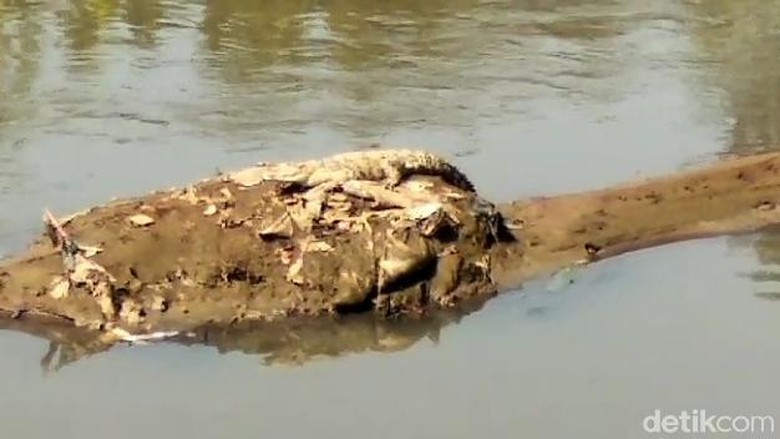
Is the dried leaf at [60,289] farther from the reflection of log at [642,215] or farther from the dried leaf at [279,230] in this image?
the reflection of log at [642,215]

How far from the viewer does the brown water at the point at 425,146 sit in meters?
7.35

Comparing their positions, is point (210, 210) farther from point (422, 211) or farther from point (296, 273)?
point (422, 211)

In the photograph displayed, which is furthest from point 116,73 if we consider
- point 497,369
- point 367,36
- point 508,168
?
point 497,369

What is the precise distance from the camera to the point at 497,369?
7.66 metres

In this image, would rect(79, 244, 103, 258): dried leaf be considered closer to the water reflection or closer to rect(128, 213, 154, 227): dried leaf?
rect(128, 213, 154, 227): dried leaf

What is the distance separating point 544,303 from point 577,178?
2.43 meters

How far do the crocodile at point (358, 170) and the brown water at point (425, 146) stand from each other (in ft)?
3.18

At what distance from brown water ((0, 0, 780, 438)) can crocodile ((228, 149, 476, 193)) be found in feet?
3.18

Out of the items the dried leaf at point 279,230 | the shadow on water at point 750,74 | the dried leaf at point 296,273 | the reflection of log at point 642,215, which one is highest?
the dried leaf at point 279,230

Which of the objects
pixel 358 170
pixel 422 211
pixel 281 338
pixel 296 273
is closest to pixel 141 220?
pixel 296 273

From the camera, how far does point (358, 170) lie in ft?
29.2

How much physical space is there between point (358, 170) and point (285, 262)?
850 millimetres

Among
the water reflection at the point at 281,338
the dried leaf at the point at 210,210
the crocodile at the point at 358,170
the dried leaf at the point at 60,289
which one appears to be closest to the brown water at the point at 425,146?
the water reflection at the point at 281,338

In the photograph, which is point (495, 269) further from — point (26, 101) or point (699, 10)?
point (699, 10)
